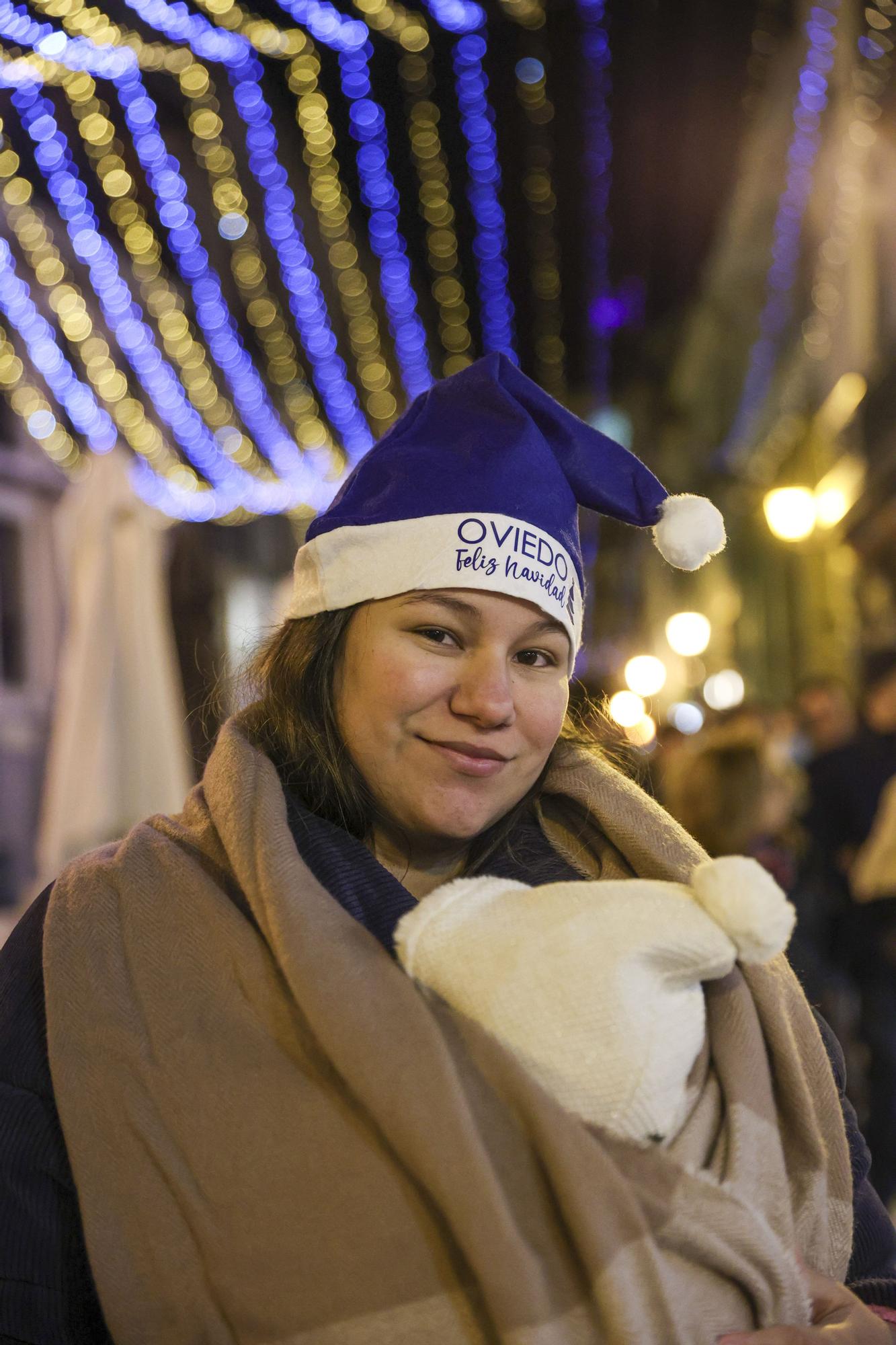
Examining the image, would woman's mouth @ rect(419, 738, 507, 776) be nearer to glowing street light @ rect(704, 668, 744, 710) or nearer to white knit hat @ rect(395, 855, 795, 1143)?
white knit hat @ rect(395, 855, 795, 1143)

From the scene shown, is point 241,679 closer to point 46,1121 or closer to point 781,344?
point 46,1121

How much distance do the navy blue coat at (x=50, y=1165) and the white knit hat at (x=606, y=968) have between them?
0.12 m

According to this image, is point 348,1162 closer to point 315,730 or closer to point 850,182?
point 315,730

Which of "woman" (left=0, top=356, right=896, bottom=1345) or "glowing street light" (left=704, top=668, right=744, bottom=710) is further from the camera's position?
"glowing street light" (left=704, top=668, right=744, bottom=710)

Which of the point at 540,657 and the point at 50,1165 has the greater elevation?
the point at 540,657

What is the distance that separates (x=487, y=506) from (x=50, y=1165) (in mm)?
1049

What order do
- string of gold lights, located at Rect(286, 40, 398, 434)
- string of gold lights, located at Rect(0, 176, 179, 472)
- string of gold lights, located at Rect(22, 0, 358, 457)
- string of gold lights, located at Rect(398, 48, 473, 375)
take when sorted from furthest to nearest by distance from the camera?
1. string of gold lights, located at Rect(0, 176, 179, 472)
2. string of gold lights, located at Rect(398, 48, 473, 375)
3. string of gold lights, located at Rect(286, 40, 398, 434)
4. string of gold lights, located at Rect(22, 0, 358, 457)

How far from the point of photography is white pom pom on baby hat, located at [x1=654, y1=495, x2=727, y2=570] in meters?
1.84

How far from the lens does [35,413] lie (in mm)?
7996

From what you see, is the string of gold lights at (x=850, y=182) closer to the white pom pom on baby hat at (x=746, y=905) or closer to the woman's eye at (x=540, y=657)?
the woman's eye at (x=540, y=657)

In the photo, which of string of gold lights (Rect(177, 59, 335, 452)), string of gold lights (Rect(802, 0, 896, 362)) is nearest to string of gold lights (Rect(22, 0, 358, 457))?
string of gold lights (Rect(177, 59, 335, 452))

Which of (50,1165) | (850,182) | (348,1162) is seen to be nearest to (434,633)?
(348,1162)

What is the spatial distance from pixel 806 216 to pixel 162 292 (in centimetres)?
780

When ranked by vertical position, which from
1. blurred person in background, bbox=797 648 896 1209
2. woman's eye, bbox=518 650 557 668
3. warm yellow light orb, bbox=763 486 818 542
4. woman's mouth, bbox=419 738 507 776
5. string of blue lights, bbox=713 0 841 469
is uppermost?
string of blue lights, bbox=713 0 841 469
